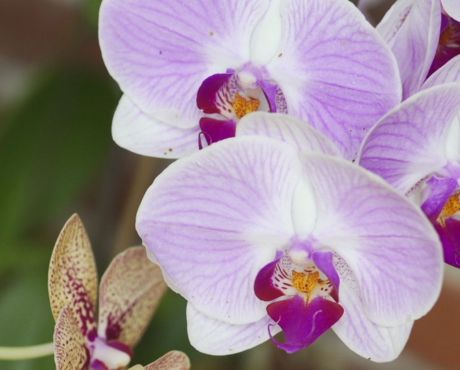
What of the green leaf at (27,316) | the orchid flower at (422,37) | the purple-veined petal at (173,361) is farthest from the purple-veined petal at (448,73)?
the green leaf at (27,316)

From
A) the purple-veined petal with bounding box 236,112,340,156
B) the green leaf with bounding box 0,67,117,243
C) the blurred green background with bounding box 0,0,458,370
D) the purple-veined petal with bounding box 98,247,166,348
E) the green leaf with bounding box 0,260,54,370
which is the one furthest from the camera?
the green leaf with bounding box 0,67,117,243

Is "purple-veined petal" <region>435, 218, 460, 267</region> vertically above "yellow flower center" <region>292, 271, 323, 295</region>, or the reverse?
"purple-veined petal" <region>435, 218, 460, 267</region>

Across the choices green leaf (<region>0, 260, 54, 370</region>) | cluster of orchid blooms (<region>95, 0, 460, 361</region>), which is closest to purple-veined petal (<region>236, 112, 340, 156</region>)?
cluster of orchid blooms (<region>95, 0, 460, 361</region>)

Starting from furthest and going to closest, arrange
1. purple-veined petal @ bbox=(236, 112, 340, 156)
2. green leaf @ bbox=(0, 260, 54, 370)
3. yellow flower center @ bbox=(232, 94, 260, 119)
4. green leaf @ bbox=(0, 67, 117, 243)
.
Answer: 1. green leaf @ bbox=(0, 67, 117, 243)
2. green leaf @ bbox=(0, 260, 54, 370)
3. yellow flower center @ bbox=(232, 94, 260, 119)
4. purple-veined petal @ bbox=(236, 112, 340, 156)

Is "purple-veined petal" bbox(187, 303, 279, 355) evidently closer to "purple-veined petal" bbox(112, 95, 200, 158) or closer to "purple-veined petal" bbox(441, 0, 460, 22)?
"purple-veined petal" bbox(112, 95, 200, 158)

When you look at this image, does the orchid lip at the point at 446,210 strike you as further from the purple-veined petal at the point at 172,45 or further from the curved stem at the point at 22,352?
the curved stem at the point at 22,352

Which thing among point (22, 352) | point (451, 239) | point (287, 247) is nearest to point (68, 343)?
point (22, 352)

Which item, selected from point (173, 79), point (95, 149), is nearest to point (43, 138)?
point (95, 149)
